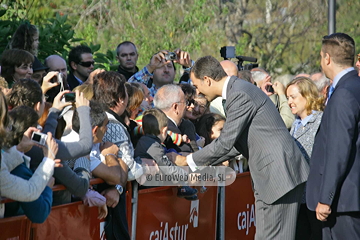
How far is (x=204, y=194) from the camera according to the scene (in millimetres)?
6234

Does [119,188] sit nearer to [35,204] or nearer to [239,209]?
[35,204]

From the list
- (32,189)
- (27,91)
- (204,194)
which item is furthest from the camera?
(204,194)

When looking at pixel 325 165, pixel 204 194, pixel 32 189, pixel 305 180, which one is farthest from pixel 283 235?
pixel 32 189

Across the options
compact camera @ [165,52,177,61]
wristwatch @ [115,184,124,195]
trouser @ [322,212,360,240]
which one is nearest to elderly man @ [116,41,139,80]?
compact camera @ [165,52,177,61]

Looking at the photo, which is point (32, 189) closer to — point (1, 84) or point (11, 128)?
point (11, 128)

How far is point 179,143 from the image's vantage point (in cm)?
595

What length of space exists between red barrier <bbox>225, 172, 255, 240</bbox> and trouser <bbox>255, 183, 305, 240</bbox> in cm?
141

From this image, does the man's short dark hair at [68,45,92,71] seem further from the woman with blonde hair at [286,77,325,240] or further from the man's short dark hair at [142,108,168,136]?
the woman with blonde hair at [286,77,325,240]

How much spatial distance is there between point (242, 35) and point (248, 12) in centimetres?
88

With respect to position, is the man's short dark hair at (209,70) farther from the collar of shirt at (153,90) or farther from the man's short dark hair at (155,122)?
the collar of shirt at (153,90)

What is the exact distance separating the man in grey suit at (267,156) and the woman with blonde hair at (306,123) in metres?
0.53

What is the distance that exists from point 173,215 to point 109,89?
137 cm

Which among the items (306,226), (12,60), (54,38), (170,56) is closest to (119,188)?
(12,60)

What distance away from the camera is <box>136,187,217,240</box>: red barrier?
17.7ft
